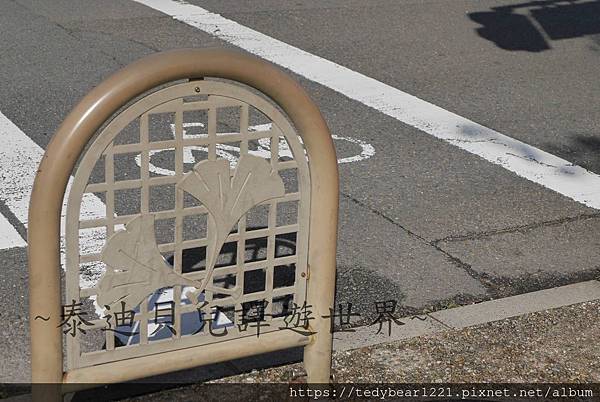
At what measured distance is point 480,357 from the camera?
13.8ft

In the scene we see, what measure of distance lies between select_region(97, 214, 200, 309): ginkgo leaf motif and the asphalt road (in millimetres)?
846

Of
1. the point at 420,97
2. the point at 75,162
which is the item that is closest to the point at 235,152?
the point at 420,97

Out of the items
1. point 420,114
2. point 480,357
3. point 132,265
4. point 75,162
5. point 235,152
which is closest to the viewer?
point 75,162

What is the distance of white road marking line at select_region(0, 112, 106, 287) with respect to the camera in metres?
5.09

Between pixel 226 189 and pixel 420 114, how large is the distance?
4.31 metres

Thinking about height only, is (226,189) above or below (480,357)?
above

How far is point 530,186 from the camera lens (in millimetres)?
6234

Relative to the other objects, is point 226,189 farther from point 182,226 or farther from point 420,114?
point 420,114

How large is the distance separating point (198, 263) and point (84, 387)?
149 centimetres

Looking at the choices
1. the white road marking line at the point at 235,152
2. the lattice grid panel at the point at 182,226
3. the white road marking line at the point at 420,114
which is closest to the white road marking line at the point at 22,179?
the white road marking line at the point at 235,152

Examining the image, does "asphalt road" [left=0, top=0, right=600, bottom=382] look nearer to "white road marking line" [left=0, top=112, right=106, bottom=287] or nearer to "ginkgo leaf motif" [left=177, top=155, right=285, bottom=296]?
"white road marking line" [left=0, top=112, right=106, bottom=287]

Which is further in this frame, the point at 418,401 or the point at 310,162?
the point at 418,401

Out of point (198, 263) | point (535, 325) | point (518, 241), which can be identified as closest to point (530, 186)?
point (518, 241)

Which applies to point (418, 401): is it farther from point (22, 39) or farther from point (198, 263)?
point (22, 39)
